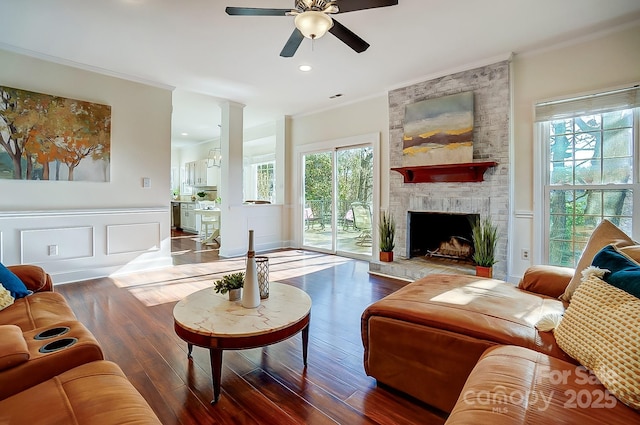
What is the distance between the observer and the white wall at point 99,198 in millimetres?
3488

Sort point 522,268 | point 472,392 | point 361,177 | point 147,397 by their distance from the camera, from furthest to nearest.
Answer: point 361,177 → point 522,268 → point 147,397 → point 472,392

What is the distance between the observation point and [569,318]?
1298 mm

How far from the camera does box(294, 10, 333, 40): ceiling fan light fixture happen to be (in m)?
2.10

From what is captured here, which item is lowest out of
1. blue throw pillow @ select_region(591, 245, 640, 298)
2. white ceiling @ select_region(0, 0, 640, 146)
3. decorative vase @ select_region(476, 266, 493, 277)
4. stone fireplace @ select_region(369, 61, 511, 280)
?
decorative vase @ select_region(476, 266, 493, 277)

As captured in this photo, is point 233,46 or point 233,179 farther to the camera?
point 233,179

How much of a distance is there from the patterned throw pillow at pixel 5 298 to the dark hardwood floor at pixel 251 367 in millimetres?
657

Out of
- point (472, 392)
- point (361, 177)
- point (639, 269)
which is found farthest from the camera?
point (361, 177)

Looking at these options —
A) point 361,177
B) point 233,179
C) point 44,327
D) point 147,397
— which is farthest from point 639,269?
point 233,179

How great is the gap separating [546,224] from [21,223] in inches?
232

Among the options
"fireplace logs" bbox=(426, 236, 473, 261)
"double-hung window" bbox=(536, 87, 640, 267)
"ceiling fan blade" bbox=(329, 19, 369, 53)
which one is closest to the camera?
"ceiling fan blade" bbox=(329, 19, 369, 53)

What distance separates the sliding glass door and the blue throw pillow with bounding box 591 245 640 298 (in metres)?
3.74

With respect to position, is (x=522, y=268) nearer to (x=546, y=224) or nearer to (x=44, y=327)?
(x=546, y=224)

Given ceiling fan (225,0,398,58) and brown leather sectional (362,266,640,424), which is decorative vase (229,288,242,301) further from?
ceiling fan (225,0,398,58)

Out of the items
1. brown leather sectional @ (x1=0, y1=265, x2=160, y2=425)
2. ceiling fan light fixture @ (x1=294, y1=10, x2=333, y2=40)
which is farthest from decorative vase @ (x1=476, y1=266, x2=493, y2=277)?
brown leather sectional @ (x1=0, y1=265, x2=160, y2=425)
